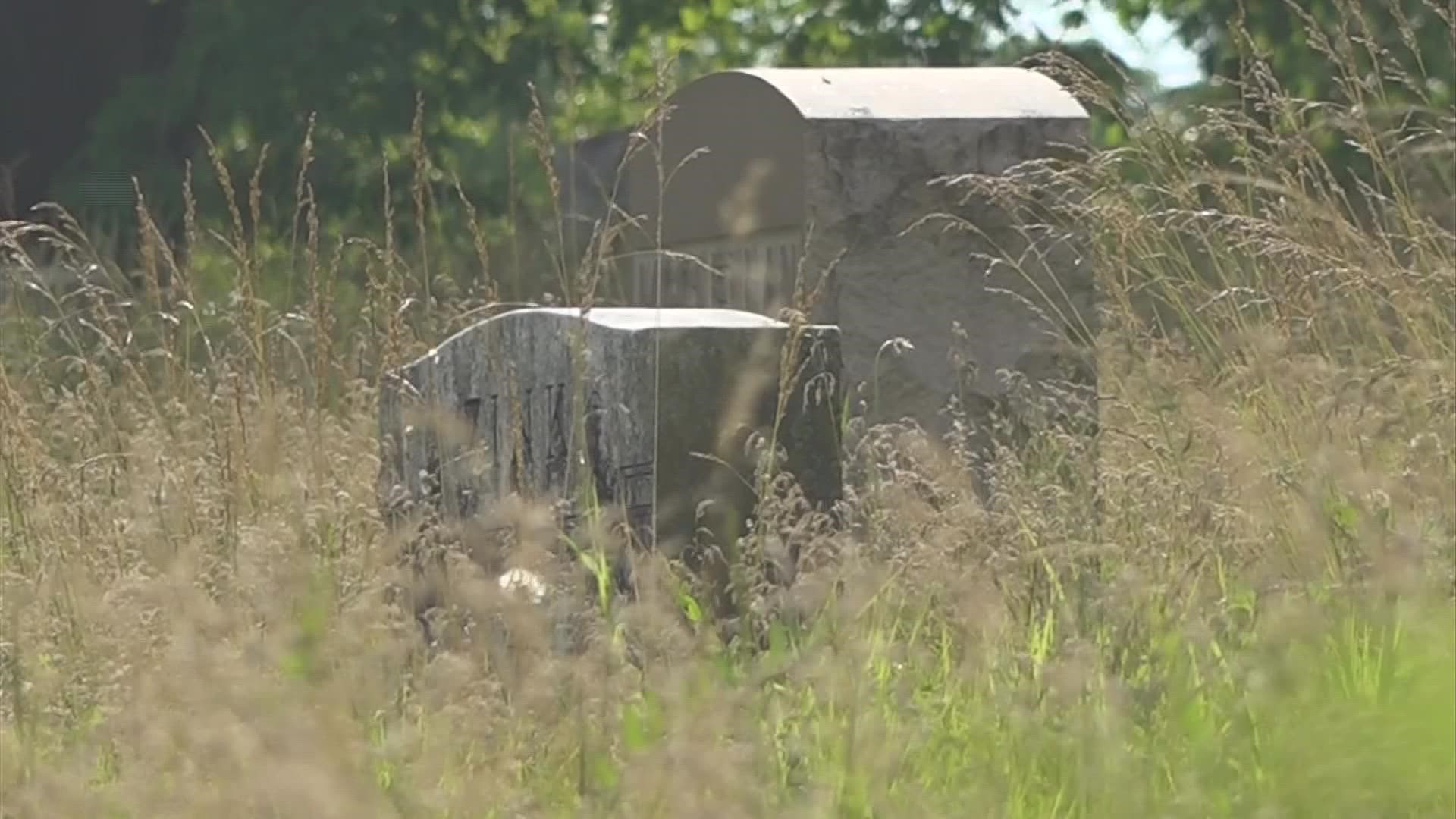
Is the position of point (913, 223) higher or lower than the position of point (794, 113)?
lower

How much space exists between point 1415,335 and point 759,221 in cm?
182

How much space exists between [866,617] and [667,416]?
2.15 ft

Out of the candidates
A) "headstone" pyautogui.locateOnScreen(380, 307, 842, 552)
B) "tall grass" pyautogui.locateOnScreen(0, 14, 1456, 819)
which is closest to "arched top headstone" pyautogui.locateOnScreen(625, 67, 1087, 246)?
"tall grass" pyautogui.locateOnScreen(0, 14, 1456, 819)

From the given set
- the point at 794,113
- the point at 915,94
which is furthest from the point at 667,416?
the point at 915,94

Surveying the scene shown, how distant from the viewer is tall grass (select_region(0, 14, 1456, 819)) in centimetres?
274

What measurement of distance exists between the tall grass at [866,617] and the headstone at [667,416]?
5.4 inches

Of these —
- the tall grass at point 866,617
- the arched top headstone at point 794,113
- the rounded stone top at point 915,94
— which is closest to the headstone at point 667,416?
the tall grass at point 866,617

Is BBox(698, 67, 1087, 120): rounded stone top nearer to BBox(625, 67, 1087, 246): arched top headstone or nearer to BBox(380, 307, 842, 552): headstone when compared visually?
BBox(625, 67, 1087, 246): arched top headstone

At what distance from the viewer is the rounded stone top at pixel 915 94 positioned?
5227 mm

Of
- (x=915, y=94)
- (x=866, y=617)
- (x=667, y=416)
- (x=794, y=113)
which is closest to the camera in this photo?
(x=866, y=617)

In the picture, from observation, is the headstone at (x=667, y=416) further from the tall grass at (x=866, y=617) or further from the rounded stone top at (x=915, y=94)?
the rounded stone top at (x=915, y=94)

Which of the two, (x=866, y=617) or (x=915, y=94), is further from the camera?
(x=915, y=94)

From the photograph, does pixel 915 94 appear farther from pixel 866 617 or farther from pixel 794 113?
pixel 866 617

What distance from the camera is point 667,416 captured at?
4172mm
